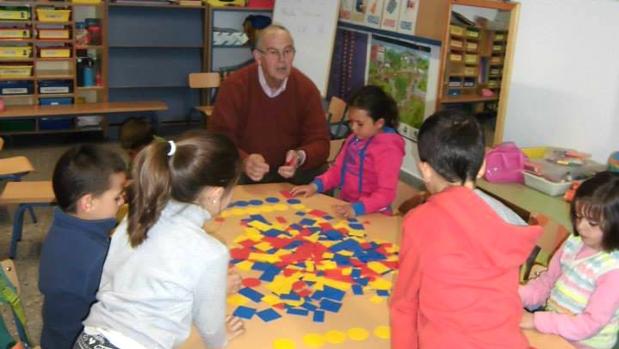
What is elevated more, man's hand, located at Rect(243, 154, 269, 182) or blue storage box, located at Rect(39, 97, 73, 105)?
man's hand, located at Rect(243, 154, 269, 182)

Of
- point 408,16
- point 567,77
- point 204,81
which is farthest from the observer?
point 204,81

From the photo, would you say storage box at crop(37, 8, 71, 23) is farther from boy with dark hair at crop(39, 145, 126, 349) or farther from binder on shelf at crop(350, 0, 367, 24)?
boy with dark hair at crop(39, 145, 126, 349)

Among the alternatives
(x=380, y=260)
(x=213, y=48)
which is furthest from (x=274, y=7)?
(x=380, y=260)

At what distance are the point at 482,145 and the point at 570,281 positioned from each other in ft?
2.36

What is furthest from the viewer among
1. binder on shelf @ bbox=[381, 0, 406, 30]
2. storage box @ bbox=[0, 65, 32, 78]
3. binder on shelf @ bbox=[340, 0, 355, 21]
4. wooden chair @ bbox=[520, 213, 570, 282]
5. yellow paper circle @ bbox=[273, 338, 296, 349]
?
storage box @ bbox=[0, 65, 32, 78]

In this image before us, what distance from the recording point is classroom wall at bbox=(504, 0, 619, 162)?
3.15 meters

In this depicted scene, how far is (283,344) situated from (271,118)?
65.8 inches

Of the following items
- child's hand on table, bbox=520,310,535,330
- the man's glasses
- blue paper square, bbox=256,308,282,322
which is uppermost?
the man's glasses

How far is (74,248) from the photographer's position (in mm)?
1862

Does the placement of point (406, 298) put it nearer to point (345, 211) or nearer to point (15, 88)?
point (345, 211)

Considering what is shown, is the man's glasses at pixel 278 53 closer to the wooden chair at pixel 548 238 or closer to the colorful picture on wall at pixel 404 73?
the wooden chair at pixel 548 238

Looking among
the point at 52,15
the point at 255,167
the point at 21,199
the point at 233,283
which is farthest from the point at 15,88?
the point at 233,283

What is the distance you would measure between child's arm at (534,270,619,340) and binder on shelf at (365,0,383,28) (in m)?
3.71

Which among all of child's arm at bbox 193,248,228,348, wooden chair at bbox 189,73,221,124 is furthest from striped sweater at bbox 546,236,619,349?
wooden chair at bbox 189,73,221,124
